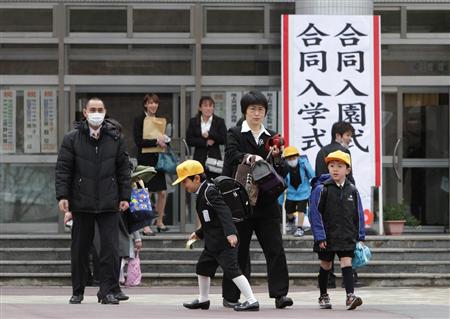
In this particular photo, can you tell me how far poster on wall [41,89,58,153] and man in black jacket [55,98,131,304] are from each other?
6.31 m

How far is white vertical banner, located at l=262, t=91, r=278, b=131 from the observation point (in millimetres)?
19594

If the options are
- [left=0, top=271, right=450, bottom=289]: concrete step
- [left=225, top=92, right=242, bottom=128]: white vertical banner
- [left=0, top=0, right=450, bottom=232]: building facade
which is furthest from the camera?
[left=225, top=92, right=242, bottom=128]: white vertical banner

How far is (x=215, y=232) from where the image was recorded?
12.5 m

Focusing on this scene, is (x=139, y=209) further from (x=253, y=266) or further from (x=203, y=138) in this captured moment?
(x=203, y=138)

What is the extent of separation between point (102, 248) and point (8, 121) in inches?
269

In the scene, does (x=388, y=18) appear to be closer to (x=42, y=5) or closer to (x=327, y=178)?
(x=42, y=5)

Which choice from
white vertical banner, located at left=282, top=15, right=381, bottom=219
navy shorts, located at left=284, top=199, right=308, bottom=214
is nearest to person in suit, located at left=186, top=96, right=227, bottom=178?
white vertical banner, located at left=282, top=15, right=381, bottom=219

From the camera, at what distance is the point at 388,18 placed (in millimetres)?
19859

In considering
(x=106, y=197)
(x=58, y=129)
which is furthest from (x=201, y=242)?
(x=106, y=197)

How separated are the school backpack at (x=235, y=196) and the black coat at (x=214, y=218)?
66 millimetres

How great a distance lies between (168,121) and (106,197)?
6.68 metres

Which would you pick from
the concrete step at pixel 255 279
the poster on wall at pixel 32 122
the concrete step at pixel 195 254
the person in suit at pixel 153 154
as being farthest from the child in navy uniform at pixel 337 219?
the poster on wall at pixel 32 122

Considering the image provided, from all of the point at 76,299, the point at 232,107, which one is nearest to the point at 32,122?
the point at 232,107

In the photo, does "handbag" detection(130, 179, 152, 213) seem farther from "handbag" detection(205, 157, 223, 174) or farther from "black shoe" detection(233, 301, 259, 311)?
"black shoe" detection(233, 301, 259, 311)
